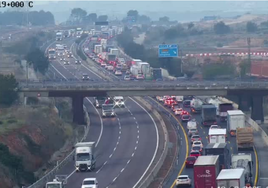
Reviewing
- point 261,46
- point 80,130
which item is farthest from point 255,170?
point 261,46

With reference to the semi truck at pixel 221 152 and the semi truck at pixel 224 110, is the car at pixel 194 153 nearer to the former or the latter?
the semi truck at pixel 221 152

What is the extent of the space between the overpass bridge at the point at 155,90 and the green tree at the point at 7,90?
1.41 m

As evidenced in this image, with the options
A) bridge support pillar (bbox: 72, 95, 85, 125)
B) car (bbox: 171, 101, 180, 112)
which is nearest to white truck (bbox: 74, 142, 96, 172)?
bridge support pillar (bbox: 72, 95, 85, 125)

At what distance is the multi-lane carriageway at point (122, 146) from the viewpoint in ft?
152

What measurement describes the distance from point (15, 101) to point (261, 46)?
289 feet

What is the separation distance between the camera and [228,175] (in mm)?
36844

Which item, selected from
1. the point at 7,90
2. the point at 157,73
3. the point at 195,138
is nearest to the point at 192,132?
the point at 195,138

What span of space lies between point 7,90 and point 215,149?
92.7ft

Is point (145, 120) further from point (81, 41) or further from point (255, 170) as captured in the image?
point (81, 41)

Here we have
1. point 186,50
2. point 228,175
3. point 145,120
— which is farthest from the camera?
point 186,50

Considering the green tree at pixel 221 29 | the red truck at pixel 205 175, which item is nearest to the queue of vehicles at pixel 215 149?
the red truck at pixel 205 175

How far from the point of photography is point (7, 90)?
7019 cm

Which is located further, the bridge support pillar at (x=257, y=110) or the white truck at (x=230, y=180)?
the bridge support pillar at (x=257, y=110)

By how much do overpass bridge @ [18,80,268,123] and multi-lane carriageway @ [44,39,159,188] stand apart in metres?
2.02
